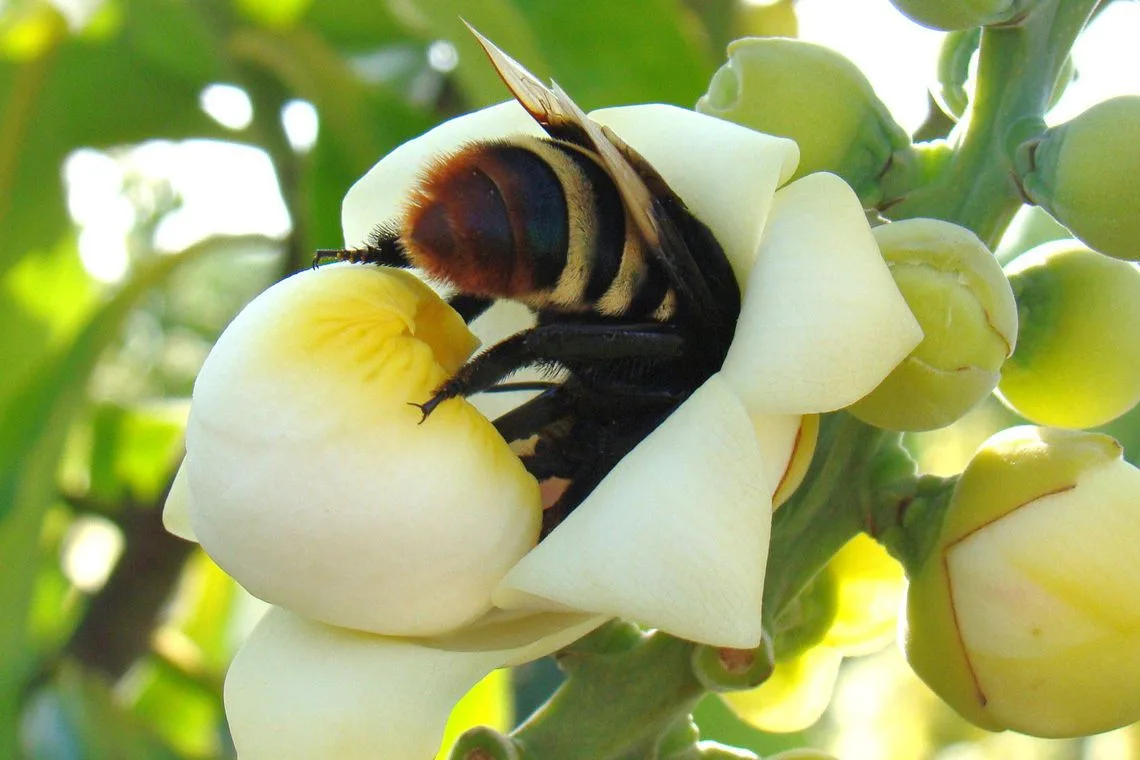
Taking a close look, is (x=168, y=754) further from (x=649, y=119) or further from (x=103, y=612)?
(x=649, y=119)

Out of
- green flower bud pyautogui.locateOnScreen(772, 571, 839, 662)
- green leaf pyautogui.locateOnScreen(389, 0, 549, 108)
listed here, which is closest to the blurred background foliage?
green leaf pyautogui.locateOnScreen(389, 0, 549, 108)

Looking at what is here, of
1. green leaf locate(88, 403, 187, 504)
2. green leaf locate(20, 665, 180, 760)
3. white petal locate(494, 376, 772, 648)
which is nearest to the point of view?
white petal locate(494, 376, 772, 648)

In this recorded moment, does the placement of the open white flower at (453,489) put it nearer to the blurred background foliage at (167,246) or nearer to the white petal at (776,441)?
the white petal at (776,441)

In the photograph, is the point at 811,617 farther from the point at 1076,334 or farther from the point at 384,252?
the point at 384,252

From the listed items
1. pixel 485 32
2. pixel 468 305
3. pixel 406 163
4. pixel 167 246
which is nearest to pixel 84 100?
pixel 167 246

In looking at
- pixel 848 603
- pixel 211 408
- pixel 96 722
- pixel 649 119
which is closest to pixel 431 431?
pixel 211 408

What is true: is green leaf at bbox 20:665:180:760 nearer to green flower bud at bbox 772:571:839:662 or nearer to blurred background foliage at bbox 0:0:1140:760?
blurred background foliage at bbox 0:0:1140:760
